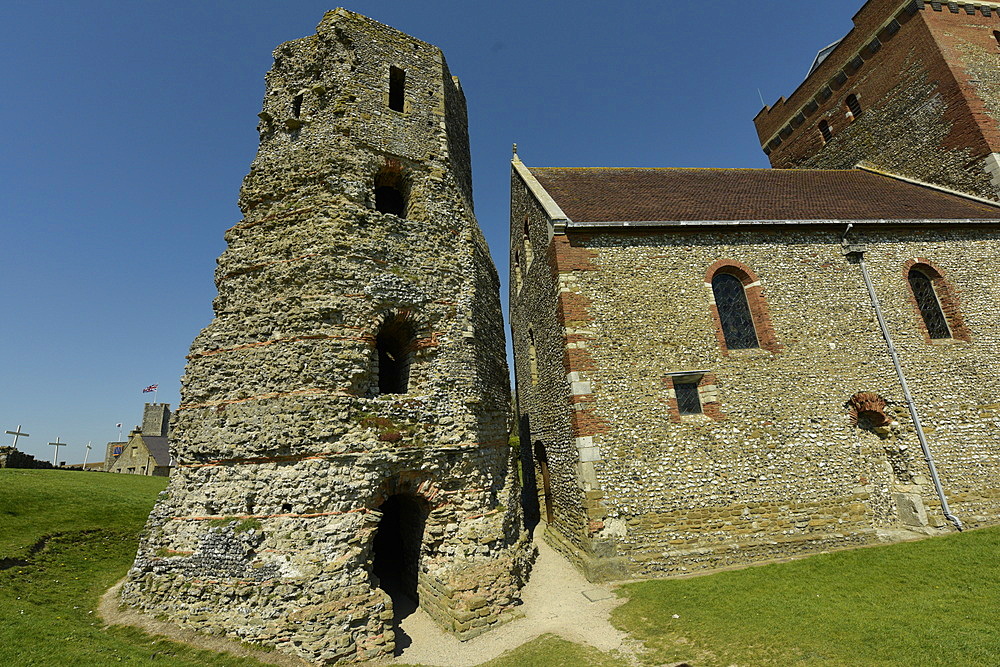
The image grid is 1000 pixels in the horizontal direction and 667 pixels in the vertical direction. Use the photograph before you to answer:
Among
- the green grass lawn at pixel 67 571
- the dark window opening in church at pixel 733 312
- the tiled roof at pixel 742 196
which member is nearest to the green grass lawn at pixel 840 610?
the dark window opening in church at pixel 733 312

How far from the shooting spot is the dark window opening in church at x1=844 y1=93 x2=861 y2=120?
19.2 metres

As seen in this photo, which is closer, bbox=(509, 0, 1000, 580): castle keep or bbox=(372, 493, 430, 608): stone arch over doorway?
bbox=(372, 493, 430, 608): stone arch over doorway

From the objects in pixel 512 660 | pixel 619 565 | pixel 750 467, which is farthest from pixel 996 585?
pixel 512 660

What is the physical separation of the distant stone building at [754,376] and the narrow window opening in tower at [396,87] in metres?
5.08

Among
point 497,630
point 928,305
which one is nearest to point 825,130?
point 928,305

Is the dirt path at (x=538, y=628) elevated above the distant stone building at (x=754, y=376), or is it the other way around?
the distant stone building at (x=754, y=376)

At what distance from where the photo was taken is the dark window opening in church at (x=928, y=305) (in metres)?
11.8

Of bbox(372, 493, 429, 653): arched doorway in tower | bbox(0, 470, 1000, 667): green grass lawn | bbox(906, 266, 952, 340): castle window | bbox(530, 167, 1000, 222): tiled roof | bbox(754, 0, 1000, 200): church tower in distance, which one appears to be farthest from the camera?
bbox(754, 0, 1000, 200): church tower in distance

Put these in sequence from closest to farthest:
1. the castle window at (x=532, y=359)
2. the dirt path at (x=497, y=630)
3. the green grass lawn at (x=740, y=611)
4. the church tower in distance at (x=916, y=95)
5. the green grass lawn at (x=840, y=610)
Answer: the green grass lawn at (x=840, y=610)
the green grass lawn at (x=740, y=611)
the dirt path at (x=497, y=630)
the castle window at (x=532, y=359)
the church tower in distance at (x=916, y=95)

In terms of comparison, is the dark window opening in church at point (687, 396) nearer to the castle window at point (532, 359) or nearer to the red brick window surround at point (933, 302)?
the castle window at point (532, 359)

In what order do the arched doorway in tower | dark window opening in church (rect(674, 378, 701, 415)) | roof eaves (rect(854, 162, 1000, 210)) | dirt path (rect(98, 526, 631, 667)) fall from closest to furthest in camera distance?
dirt path (rect(98, 526, 631, 667)) → the arched doorway in tower → dark window opening in church (rect(674, 378, 701, 415)) → roof eaves (rect(854, 162, 1000, 210))

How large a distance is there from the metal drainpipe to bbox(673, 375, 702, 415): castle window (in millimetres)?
5291

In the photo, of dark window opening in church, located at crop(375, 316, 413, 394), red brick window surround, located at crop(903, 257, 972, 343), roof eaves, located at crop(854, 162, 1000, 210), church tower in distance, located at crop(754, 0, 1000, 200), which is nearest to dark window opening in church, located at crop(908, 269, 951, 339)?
red brick window surround, located at crop(903, 257, 972, 343)

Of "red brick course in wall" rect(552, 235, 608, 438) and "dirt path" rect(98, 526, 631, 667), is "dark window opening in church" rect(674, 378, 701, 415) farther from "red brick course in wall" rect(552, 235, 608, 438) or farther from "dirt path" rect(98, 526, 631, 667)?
"dirt path" rect(98, 526, 631, 667)
